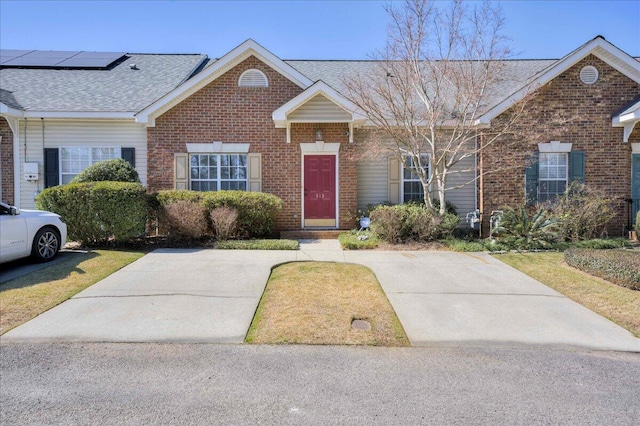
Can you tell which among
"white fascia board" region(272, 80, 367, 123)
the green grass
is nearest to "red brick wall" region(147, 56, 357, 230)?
"white fascia board" region(272, 80, 367, 123)

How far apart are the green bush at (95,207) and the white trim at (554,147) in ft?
37.1

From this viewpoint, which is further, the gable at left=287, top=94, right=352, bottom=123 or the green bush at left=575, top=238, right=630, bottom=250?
the gable at left=287, top=94, right=352, bottom=123

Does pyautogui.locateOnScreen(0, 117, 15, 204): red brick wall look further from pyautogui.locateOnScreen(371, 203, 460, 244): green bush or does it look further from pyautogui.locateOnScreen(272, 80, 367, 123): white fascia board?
pyautogui.locateOnScreen(371, 203, 460, 244): green bush

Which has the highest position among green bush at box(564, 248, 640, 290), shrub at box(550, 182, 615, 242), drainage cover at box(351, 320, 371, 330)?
shrub at box(550, 182, 615, 242)

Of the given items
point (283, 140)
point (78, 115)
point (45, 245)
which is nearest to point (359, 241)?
point (283, 140)

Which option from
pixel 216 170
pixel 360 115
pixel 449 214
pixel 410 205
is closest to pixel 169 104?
pixel 216 170

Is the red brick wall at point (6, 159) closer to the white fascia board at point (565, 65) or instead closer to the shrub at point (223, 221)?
the shrub at point (223, 221)

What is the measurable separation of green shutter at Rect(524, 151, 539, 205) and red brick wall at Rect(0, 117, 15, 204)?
1546cm

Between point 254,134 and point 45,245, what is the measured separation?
6.29 metres

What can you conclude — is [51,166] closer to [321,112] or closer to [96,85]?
[96,85]

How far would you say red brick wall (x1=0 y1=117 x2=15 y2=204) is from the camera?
41.0 feet

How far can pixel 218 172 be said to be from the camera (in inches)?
498

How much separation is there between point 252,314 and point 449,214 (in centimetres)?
753

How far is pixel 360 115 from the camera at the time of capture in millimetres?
11609
